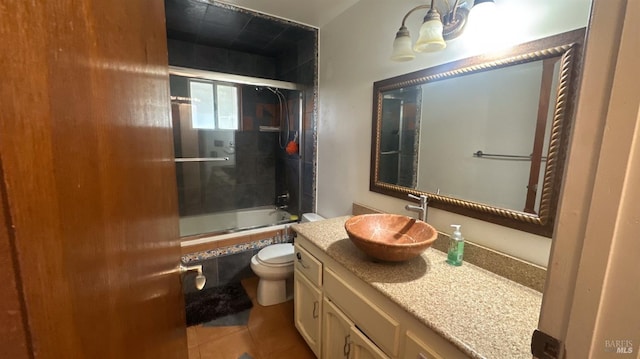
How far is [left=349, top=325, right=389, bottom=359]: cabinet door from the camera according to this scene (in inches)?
41.0

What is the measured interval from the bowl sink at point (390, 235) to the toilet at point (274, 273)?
0.86m

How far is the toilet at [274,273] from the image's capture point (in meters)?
2.01

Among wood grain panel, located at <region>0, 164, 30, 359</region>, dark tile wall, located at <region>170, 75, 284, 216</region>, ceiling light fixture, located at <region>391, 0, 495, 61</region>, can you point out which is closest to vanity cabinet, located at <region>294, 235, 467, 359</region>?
wood grain panel, located at <region>0, 164, 30, 359</region>

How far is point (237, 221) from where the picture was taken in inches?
123

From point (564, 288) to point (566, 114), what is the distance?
33.4 inches

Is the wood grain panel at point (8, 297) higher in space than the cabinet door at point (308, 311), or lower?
higher

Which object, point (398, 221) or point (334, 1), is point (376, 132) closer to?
point (398, 221)

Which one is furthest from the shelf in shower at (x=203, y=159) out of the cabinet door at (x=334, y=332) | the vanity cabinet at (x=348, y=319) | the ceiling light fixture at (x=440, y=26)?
the ceiling light fixture at (x=440, y=26)

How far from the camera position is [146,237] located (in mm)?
554

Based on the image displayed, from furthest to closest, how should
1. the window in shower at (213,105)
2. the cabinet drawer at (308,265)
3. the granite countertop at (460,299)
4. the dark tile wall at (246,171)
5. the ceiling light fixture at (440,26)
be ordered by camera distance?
the dark tile wall at (246,171) → the window in shower at (213,105) → the cabinet drawer at (308,265) → the ceiling light fixture at (440,26) → the granite countertop at (460,299)

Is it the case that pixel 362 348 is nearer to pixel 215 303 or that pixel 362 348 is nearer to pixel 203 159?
pixel 215 303

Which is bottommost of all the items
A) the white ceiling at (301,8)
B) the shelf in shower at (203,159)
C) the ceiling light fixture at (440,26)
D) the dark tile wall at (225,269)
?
the dark tile wall at (225,269)

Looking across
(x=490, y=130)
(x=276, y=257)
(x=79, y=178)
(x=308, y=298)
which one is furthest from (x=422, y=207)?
(x=79, y=178)

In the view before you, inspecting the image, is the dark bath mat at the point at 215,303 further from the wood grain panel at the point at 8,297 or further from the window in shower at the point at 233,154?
the wood grain panel at the point at 8,297
